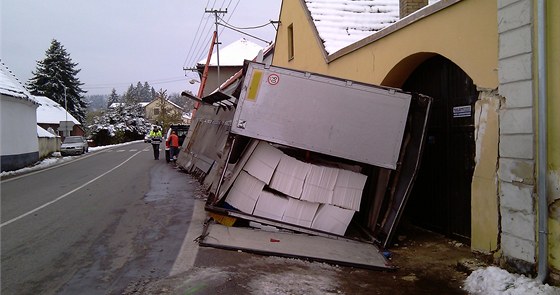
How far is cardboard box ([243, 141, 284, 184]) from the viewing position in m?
6.95

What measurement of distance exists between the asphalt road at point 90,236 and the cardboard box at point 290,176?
166 centimetres

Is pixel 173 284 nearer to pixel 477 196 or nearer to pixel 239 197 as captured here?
pixel 239 197

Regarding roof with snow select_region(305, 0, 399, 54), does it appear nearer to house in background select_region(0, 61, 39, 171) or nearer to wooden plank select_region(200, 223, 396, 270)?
wooden plank select_region(200, 223, 396, 270)

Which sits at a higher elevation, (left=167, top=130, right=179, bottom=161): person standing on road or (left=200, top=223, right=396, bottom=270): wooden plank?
(left=167, top=130, right=179, bottom=161): person standing on road

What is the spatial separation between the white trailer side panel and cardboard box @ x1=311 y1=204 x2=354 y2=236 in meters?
0.85

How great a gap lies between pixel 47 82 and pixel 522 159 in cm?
6441

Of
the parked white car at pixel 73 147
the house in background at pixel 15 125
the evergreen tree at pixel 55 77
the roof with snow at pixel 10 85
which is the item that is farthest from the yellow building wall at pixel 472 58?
the evergreen tree at pixel 55 77

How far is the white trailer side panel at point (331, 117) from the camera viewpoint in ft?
22.0

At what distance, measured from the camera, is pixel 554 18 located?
444cm

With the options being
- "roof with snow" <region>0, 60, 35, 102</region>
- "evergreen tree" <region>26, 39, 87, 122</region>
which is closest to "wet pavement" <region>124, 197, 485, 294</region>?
"roof with snow" <region>0, 60, 35, 102</region>

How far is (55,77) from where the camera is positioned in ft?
192

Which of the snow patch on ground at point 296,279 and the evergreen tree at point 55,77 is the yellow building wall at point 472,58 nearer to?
the snow patch on ground at point 296,279

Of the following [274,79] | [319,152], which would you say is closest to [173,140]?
[274,79]

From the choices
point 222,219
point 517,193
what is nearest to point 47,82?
point 222,219
